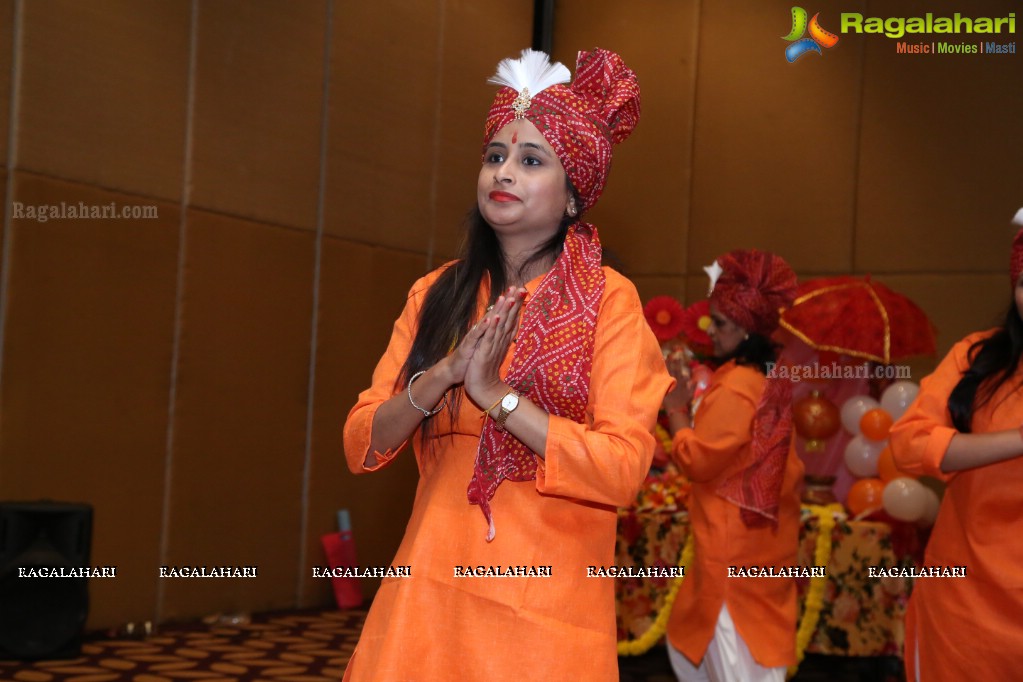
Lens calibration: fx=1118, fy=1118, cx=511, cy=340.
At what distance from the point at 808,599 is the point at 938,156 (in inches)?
124

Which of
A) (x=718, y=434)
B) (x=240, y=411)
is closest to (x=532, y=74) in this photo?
(x=718, y=434)

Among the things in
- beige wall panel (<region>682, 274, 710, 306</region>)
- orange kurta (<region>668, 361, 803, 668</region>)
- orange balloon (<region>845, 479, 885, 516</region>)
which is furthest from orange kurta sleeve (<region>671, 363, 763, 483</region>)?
beige wall panel (<region>682, 274, 710, 306</region>)

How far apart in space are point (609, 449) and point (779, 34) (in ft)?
20.5

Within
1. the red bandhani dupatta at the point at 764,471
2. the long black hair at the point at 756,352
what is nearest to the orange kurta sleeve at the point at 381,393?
the red bandhani dupatta at the point at 764,471

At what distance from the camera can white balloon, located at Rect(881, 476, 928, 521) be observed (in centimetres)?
445

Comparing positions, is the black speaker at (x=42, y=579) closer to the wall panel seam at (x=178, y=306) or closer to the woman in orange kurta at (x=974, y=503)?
the wall panel seam at (x=178, y=306)

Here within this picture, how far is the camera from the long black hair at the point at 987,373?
2561mm

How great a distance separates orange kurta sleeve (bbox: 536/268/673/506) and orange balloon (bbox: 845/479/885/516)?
11.3 ft

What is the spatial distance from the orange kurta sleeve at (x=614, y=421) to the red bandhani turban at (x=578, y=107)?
0.61ft

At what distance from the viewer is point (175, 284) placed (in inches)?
211

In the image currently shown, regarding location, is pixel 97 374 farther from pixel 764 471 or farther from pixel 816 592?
pixel 816 592

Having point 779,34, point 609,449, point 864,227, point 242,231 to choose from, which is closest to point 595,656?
point 609,449

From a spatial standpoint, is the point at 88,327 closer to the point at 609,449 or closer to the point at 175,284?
the point at 175,284

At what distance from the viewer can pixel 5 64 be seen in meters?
4.59
